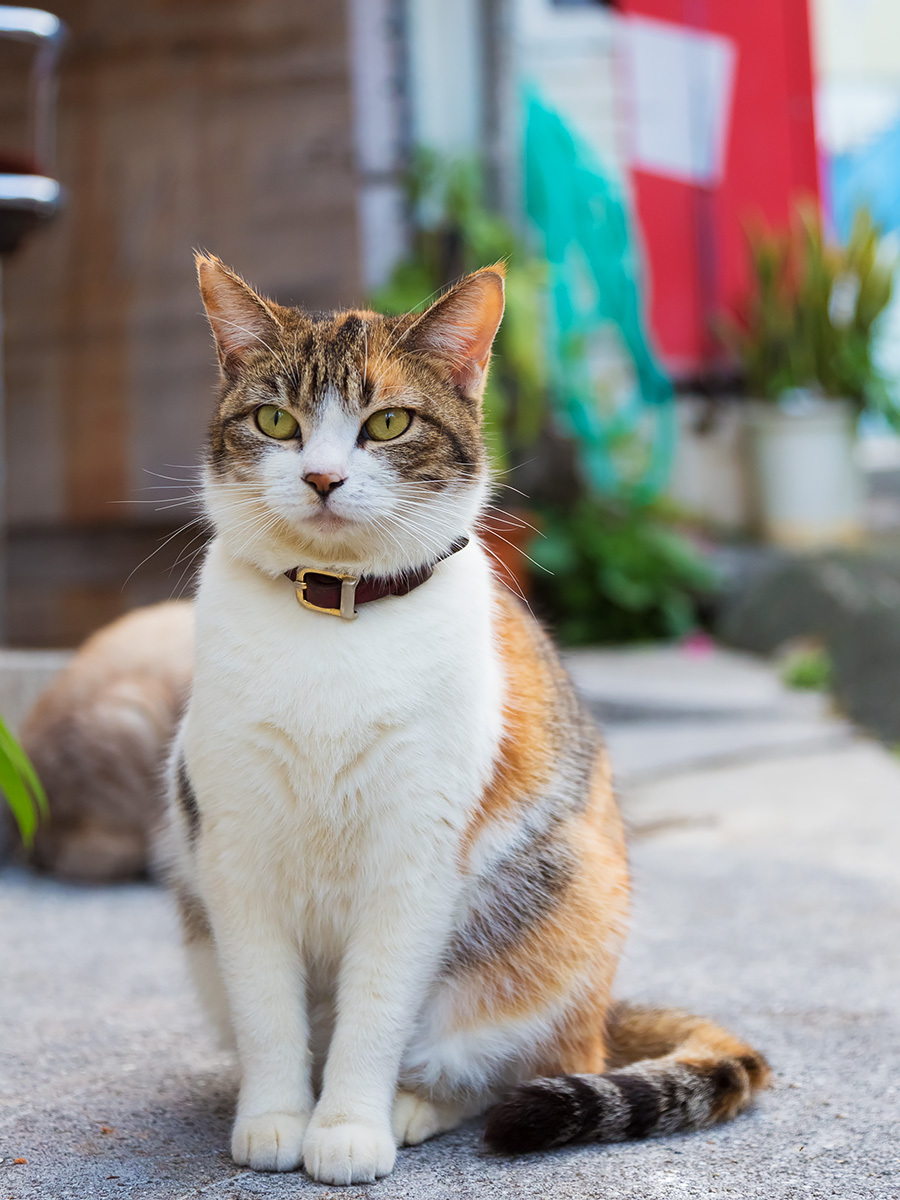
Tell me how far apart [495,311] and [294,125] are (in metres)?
3.83

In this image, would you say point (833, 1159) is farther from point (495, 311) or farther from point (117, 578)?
point (117, 578)

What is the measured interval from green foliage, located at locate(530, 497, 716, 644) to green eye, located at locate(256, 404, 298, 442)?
12.8 ft

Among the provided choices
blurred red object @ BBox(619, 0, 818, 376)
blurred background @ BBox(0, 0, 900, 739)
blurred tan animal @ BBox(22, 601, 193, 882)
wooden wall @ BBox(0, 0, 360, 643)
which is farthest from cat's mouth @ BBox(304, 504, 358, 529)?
blurred red object @ BBox(619, 0, 818, 376)

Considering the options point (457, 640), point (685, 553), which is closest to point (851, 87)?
point (685, 553)

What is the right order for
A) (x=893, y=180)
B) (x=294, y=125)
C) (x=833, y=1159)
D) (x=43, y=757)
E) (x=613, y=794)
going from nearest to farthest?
(x=833, y=1159) < (x=613, y=794) < (x=43, y=757) < (x=294, y=125) < (x=893, y=180)

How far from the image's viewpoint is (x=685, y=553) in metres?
5.46

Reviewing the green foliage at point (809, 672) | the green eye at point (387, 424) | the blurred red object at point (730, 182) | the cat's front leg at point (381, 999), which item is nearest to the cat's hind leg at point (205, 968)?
the cat's front leg at point (381, 999)

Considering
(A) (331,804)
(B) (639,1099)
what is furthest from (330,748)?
(B) (639,1099)

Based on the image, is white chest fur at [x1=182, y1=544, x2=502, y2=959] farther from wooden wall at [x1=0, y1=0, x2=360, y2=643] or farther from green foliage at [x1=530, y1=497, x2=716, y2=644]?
green foliage at [x1=530, y1=497, x2=716, y2=644]

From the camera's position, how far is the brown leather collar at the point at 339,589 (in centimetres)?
139

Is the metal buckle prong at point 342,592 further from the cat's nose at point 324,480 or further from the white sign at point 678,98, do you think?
the white sign at point 678,98

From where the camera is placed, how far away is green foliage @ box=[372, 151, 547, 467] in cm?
542

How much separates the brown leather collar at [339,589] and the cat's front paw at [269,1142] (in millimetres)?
571

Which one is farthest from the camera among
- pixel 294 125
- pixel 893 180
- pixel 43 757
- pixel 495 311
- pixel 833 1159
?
pixel 893 180
